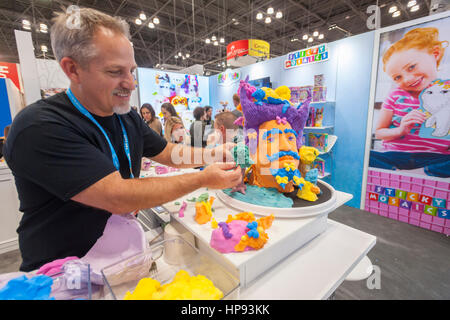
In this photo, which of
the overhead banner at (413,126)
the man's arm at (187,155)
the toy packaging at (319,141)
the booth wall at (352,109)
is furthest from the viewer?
the toy packaging at (319,141)

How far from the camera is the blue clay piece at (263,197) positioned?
1.16 m

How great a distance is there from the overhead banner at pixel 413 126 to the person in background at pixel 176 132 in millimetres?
2854

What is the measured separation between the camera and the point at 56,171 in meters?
0.74

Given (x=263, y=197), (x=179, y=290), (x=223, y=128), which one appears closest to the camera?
(x=179, y=290)

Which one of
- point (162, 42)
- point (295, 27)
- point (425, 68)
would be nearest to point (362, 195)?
point (425, 68)

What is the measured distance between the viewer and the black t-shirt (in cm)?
74

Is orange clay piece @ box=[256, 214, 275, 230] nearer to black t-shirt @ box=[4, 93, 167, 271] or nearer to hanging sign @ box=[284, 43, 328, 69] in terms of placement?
black t-shirt @ box=[4, 93, 167, 271]

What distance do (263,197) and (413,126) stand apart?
2.94 m

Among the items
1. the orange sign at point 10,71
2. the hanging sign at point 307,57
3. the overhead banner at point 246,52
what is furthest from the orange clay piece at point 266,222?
the orange sign at point 10,71

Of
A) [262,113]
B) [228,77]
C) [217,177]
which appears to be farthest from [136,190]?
[228,77]

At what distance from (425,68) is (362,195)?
1934mm

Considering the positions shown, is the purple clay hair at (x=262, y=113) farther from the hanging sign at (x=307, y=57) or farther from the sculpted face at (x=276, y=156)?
the hanging sign at (x=307, y=57)

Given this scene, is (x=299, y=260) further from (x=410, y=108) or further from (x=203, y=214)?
(x=410, y=108)

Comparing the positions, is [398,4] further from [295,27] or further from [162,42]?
[162,42]
